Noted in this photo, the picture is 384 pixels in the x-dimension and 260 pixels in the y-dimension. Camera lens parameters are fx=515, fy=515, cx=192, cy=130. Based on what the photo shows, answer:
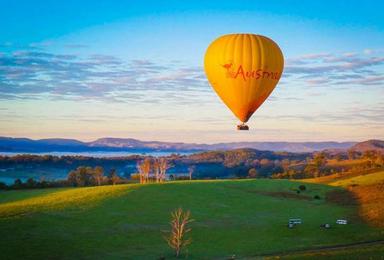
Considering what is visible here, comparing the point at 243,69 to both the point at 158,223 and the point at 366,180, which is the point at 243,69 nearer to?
the point at 158,223

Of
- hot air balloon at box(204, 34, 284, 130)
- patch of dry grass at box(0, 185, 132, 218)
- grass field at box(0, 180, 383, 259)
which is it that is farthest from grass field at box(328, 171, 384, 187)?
hot air balloon at box(204, 34, 284, 130)

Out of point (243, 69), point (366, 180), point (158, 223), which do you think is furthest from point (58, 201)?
point (366, 180)

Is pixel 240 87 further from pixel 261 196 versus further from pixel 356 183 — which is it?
pixel 356 183

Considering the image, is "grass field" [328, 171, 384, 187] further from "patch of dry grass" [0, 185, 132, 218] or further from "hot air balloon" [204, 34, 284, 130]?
"hot air balloon" [204, 34, 284, 130]

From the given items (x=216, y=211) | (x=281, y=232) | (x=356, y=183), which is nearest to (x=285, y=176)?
(x=356, y=183)

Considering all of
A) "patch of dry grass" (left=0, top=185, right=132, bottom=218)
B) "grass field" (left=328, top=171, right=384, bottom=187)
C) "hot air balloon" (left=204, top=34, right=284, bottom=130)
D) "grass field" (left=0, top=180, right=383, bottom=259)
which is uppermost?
"hot air balloon" (left=204, top=34, right=284, bottom=130)

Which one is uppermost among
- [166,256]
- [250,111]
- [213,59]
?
[213,59]
